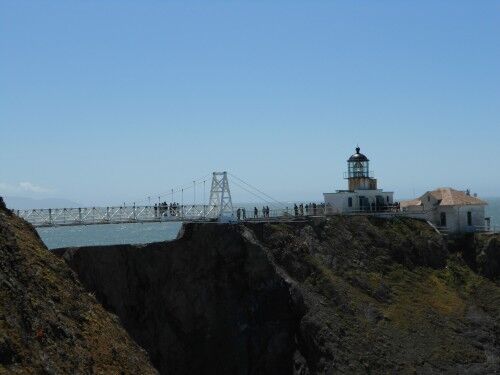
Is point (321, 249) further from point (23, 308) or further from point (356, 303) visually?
point (23, 308)

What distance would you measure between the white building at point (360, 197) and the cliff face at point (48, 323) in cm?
3776

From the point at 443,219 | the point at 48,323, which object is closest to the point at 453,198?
the point at 443,219

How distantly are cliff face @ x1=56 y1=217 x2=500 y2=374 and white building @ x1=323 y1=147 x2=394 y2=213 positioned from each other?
10.8 m

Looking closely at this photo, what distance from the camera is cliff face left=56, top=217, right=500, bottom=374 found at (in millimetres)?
51031

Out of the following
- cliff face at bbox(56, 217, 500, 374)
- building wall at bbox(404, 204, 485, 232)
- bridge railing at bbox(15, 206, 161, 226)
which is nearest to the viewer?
cliff face at bbox(56, 217, 500, 374)

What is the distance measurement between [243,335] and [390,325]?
32.0 ft

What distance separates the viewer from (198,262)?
55188 mm

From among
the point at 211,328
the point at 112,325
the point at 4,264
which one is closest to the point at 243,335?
the point at 211,328

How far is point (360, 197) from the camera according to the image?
6919 centimetres

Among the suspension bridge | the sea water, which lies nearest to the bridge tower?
the suspension bridge

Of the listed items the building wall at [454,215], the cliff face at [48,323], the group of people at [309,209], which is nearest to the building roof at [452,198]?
the building wall at [454,215]

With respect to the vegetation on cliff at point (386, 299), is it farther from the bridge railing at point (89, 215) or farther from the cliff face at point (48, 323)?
the cliff face at point (48, 323)

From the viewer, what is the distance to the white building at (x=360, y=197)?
226 feet

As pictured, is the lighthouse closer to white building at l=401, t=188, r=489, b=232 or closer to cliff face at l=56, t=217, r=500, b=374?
white building at l=401, t=188, r=489, b=232
